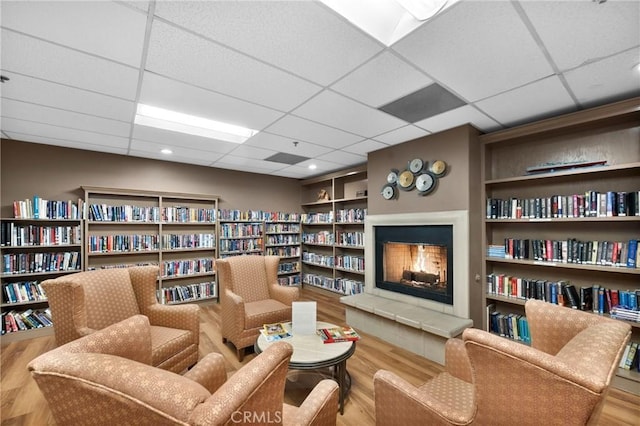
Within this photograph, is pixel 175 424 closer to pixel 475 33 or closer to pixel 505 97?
pixel 475 33

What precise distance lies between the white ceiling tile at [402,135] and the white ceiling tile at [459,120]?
4.1 inches

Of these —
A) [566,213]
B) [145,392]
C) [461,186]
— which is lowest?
[145,392]

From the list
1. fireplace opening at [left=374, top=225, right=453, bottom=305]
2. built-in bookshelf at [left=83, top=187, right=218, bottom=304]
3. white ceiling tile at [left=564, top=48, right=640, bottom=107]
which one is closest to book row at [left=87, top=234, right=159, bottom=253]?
built-in bookshelf at [left=83, top=187, right=218, bottom=304]

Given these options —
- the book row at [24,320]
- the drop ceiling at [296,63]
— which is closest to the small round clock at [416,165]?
the drop ceiling at [296,63]

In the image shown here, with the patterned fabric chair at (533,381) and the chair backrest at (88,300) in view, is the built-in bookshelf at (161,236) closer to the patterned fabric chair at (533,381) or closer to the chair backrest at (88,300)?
the chair backrest at (88,300)

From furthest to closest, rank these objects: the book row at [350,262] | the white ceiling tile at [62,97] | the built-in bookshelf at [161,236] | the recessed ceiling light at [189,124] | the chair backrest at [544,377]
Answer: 1. the book row at [350,262]
2. the built-in bookshelf at [161,236]
3. the recessed ceiling light at [189,124]
4. the white ceiling tile at [62,97]
5. the chair backrest at [544,377]

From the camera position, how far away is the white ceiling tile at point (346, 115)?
2.36 m

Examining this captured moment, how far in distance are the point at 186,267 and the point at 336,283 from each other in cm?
264

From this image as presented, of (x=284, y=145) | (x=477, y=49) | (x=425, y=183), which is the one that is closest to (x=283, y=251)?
(x=284, y=145)

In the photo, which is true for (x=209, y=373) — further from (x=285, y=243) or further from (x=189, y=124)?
(x=285, y=243)

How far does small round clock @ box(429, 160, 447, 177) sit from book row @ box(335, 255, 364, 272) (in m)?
2.08

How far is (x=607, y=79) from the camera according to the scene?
6.53 ft

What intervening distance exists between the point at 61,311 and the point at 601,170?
458cm

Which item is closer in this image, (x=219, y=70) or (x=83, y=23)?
(x=83, y=23)
